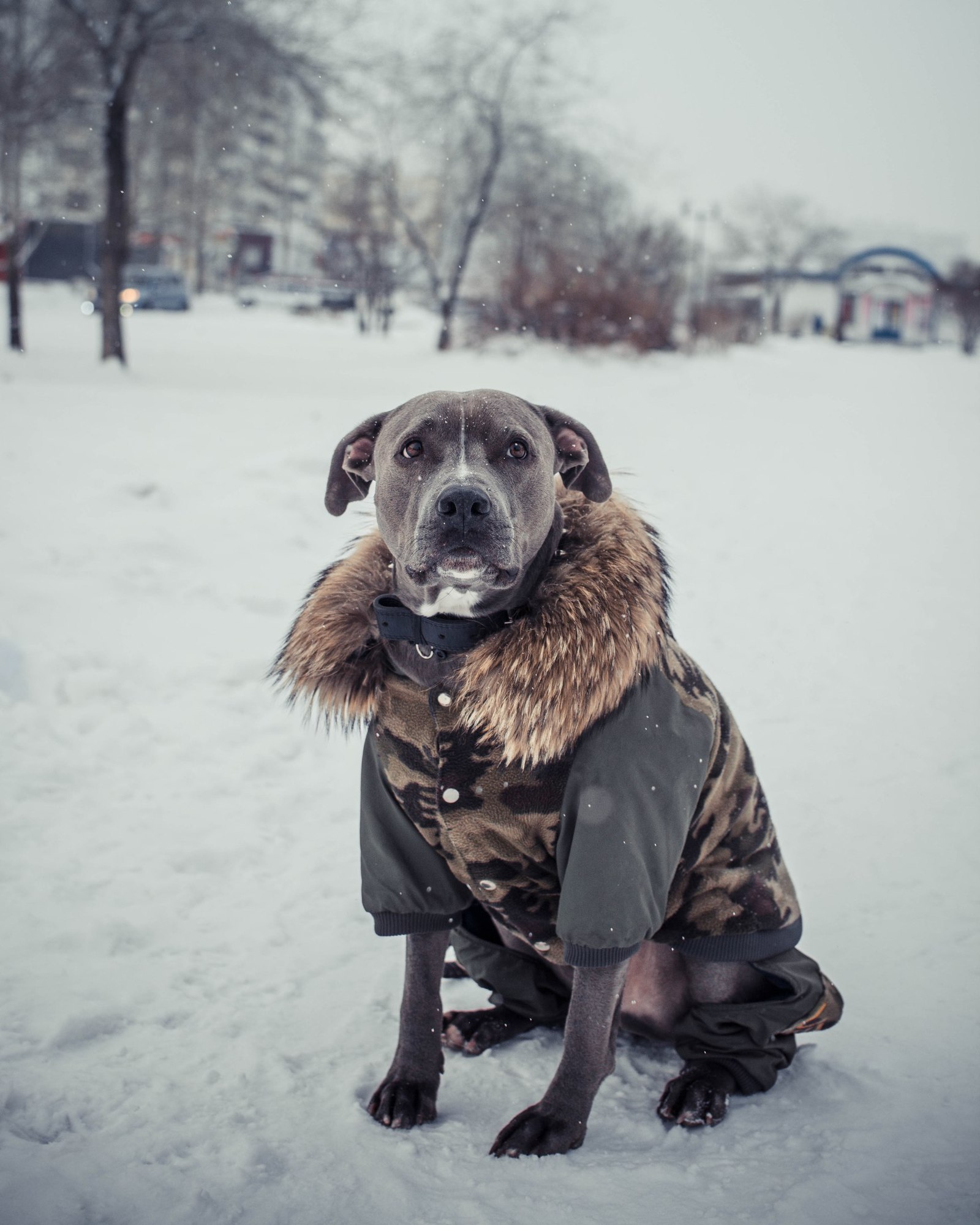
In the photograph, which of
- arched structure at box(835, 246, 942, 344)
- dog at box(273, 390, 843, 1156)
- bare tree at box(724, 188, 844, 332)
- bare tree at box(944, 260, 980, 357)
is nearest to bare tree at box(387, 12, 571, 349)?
dog at box(273, 390, 843, 1156)

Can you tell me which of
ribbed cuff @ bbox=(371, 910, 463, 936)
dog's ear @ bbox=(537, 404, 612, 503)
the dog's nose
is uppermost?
dog's ear @ bbox=(537, 404, 612, 503)

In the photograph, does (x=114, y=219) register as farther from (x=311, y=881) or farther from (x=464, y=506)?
(x=464, y=506)

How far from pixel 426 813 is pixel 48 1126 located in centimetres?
108

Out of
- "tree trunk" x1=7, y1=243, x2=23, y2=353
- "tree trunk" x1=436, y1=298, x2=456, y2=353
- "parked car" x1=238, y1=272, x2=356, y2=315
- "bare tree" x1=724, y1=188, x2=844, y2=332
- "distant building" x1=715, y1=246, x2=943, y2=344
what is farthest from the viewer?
"bare tree" x1=724, y1=188, x2=844, y2=332

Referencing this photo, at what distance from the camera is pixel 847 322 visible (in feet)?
145

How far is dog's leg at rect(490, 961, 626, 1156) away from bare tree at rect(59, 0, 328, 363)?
1354 cm

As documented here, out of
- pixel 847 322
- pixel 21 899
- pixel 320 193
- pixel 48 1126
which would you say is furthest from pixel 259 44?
pixel 847 322

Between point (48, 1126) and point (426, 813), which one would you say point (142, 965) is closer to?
point (48, 1126)

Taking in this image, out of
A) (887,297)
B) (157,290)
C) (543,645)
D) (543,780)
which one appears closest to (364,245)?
(157,290)

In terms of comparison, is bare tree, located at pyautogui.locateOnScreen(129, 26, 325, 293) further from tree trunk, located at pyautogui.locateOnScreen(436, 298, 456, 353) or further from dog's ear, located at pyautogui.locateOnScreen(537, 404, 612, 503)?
dog's ear, located at pyautogui.locateOnScreen(537, 404, 612, 503)

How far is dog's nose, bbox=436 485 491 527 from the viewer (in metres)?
A: 2.30

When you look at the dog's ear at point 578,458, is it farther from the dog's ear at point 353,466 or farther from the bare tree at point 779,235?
the bare tree at point 779,235

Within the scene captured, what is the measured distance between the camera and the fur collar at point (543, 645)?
213 centimetres

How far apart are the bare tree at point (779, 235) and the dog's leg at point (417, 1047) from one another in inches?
1911
